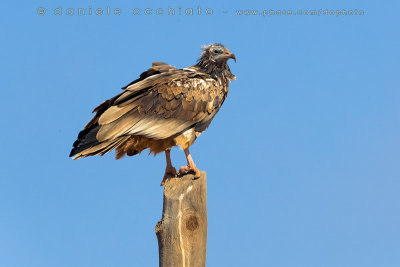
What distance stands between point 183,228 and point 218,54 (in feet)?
12.6

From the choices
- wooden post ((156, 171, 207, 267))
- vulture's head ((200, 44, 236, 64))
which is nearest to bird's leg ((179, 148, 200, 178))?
wooden post ((156, 171, 207, 267))

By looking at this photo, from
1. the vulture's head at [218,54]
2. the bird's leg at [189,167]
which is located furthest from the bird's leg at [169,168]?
the vulture's head at [218,54]


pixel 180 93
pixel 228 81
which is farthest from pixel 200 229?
pixel 228 81

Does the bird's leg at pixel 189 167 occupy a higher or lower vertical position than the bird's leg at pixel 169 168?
lower

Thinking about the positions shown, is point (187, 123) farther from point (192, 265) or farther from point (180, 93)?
point (192, 265)

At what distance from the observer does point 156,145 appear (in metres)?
8.12

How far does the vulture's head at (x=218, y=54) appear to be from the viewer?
29.4ft

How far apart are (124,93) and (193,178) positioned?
1.85 metres

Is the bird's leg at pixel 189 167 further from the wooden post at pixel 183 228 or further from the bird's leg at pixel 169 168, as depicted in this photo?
the wooden post at pixel 183 228

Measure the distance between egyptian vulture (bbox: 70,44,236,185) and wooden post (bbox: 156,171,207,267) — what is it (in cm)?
67

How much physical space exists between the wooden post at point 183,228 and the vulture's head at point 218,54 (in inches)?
124

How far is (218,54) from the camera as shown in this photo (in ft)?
29.6

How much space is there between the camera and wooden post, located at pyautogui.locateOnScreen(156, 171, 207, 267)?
6109 millimetres

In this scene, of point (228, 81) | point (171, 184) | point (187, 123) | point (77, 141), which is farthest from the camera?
point (228, 81)
